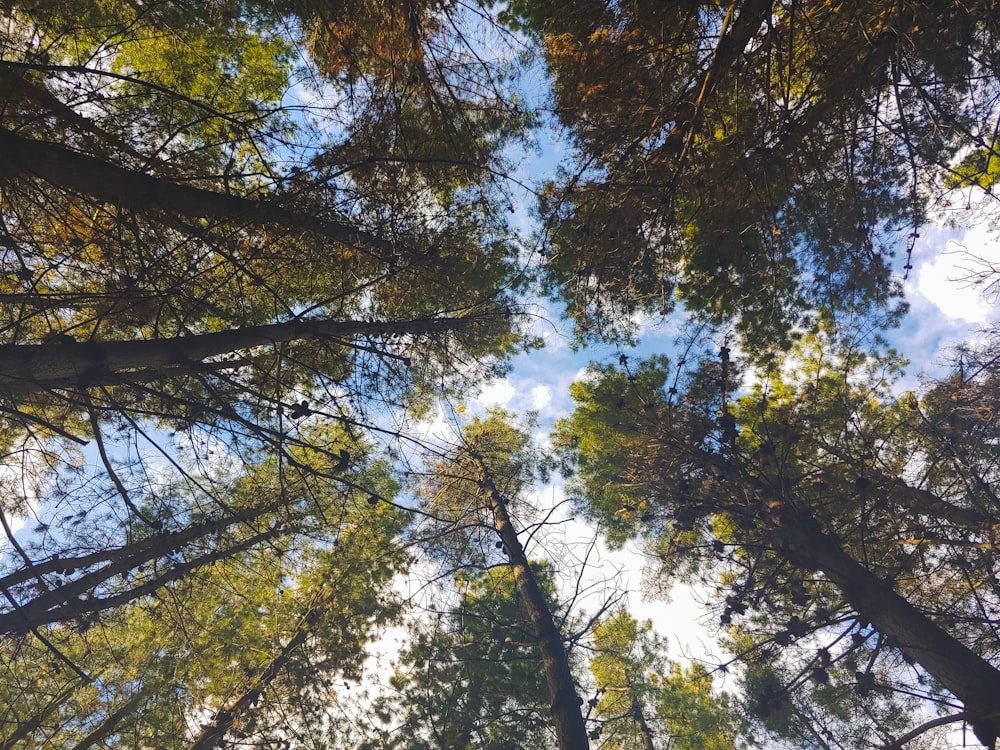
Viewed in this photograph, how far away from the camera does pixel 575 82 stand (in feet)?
13.6

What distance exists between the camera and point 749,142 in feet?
12.3

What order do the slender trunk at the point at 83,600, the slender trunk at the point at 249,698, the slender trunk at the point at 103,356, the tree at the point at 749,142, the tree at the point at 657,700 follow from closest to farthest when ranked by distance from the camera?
the slender trunk at the point at 103,356, the tree at the point at 749,142, the slender trunk at the point at 83,600, the slender trunk at the point at 249,698, the tree at the point at 657,700

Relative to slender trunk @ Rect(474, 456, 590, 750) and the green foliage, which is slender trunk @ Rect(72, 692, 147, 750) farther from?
slender trunk @ Rect(474, 456, 590, 750)

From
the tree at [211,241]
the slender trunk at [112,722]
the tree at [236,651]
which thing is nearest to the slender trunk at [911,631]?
the tree at [211,241]

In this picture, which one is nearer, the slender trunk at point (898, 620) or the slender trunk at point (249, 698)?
the slender trunk at point (898, 620)

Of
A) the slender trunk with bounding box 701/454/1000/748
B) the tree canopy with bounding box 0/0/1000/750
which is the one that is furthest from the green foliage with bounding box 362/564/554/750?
the slender trunk with bounding box 701/454/1000/748

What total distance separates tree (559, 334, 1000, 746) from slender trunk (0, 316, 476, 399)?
335 cm

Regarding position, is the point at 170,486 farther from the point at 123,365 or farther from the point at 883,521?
the point at 883,521

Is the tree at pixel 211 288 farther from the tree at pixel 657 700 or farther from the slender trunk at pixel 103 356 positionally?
the tree at pixel 657 700

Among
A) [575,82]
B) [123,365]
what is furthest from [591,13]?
[123,365]

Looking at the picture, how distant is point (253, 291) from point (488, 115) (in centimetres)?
298

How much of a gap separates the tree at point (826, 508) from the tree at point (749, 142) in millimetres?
1111

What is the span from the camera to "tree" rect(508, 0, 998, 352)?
3090 millimetres

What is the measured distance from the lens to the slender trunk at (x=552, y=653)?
15.3ft
